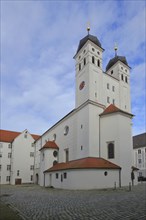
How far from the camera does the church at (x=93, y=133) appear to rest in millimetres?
27911

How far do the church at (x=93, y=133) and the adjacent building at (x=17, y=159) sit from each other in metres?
13.2

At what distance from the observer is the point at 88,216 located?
9.28 m

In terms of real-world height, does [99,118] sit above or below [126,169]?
above

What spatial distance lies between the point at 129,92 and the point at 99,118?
12439 mm

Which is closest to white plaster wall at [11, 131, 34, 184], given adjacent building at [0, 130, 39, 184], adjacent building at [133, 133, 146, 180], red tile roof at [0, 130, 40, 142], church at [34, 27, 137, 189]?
adjacent building at [0, 130, 39, 184]

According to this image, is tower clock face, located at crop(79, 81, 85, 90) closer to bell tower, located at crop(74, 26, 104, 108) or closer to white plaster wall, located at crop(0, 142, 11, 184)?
bell tower, located at crop(74, 26, 104, 108)

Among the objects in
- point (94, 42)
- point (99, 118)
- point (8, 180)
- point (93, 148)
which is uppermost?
point (94, 42)

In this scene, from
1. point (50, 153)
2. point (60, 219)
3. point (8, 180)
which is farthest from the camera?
point (8, 180)

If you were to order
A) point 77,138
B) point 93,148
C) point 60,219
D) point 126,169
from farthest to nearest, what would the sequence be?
point 77,138, point 93,148, point 126,169, point 60,219

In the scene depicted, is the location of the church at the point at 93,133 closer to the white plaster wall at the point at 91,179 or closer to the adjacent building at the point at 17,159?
the white plaster wall at the point at 91,179

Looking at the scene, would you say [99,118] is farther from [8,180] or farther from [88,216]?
[8,180]

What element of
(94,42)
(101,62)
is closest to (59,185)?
(101,62)

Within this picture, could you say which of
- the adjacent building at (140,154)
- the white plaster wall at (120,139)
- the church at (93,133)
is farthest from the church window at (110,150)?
the adjacent building at (140,154)

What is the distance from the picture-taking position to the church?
27911mm
